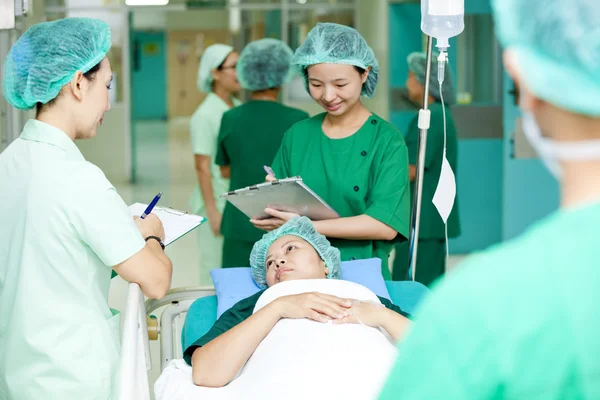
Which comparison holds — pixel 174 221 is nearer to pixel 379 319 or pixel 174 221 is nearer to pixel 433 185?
pixel 379 319

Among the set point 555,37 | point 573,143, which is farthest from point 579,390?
point 555,37

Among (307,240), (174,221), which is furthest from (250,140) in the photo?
(174,221)

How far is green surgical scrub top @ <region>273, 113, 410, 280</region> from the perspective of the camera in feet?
7.67

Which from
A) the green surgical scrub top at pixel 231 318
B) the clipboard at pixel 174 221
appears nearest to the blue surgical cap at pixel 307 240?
the green surgical scrub top at pixel 231 318

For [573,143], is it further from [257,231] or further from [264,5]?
[264,5]

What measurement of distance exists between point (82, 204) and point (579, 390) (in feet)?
3.53

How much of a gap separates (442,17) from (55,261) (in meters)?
1.22

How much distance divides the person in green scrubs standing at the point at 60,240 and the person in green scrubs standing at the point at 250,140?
1529 millimetres

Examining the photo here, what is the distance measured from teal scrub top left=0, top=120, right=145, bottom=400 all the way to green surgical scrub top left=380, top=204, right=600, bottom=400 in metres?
0.96

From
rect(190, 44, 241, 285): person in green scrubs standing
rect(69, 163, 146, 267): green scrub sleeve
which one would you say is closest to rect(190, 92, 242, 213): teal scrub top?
rect(190, 44, 241, 285): person in green scrubs standing

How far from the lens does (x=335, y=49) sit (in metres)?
2.33

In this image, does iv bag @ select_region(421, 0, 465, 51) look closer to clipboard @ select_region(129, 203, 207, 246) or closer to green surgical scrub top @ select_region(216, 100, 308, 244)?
clipboard @ select_region(129, 203, 207, 246)

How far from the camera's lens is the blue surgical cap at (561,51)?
747mm

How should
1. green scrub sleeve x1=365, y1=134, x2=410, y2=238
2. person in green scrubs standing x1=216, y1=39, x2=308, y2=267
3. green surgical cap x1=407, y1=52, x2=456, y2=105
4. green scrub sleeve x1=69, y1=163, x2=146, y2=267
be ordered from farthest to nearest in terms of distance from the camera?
green surgical cap x1=407, y1=52, x2=456, y2=105
person in green scrubs standing x1=216, y1=39, x2=308, y2=267
green scrub sleeve x1=365, y1=134, x2=410, y2=238
green scrub sleeve x1=69, y1=163, x2=146, y2=267
